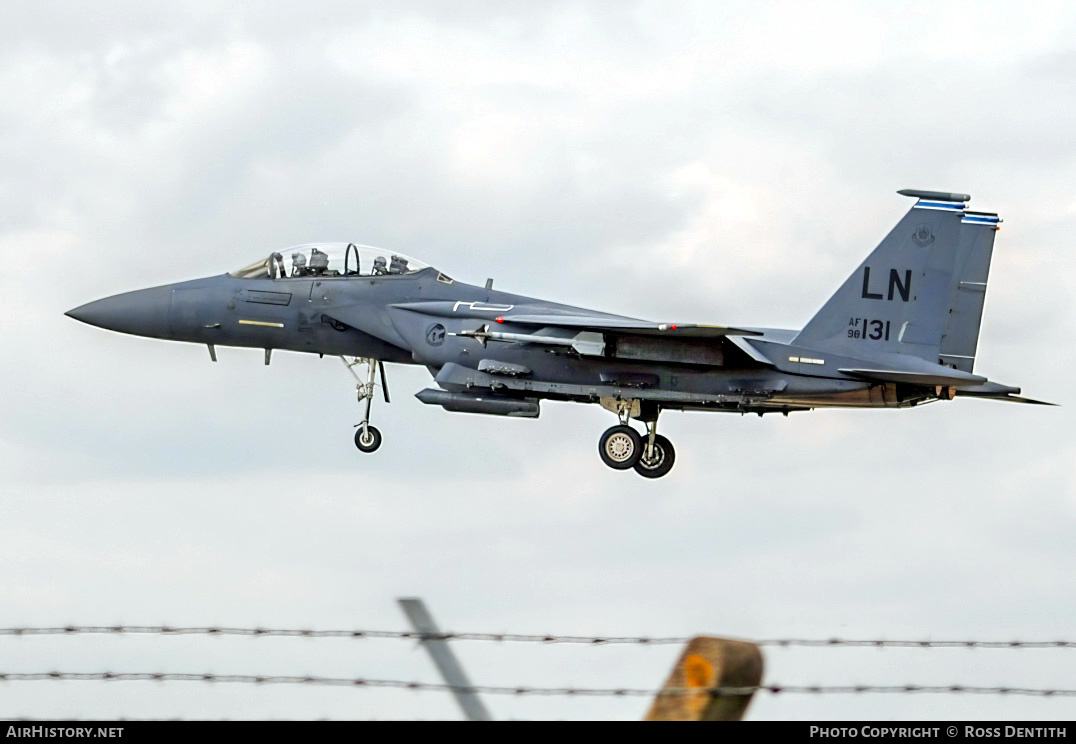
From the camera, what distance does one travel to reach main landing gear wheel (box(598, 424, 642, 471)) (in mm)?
21422

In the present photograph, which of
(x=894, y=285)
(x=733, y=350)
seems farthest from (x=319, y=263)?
(x=894, y=285)

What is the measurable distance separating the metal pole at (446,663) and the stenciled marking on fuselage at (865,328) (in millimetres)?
14512

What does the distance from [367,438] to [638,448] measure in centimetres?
397

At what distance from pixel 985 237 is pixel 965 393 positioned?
2.13 m

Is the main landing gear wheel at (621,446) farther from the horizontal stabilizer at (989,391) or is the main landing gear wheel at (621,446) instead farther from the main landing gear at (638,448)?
the horizontal stabilizer at (989,391)

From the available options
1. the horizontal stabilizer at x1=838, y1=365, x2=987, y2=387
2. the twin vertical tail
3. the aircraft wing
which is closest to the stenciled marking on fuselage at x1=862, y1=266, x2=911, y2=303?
the twin vertical tail

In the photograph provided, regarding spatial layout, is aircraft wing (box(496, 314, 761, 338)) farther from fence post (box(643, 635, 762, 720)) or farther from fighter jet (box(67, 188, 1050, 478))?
fence post (box(643, 635, 762, 720))

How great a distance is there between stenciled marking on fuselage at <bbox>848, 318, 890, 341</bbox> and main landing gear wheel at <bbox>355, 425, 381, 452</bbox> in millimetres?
6896

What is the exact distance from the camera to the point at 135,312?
2284 cm

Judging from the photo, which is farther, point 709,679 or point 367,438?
point 367,438

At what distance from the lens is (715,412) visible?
21766 millimetres

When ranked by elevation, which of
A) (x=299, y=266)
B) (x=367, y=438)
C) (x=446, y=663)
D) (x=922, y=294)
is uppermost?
(x=922, y=294)

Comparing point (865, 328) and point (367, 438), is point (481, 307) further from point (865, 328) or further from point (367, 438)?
point (865, 328)

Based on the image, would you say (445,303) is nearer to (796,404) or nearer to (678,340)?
(678,340)
